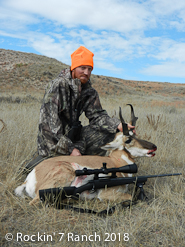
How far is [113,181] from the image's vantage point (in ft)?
8.82

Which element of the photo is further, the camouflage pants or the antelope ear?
the camouflage pants

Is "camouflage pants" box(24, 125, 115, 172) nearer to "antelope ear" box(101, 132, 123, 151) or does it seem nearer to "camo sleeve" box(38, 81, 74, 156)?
"camo sleeve" box(38, 81, 74, 156)

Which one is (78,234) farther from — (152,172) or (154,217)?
(152,172)

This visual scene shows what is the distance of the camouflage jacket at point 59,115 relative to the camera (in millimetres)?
3377

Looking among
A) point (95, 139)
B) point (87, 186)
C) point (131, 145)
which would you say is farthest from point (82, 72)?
point (87, 186)

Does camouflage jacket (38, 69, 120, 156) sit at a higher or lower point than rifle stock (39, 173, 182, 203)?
higher

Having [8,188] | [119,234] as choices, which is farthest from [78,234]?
[8,188]

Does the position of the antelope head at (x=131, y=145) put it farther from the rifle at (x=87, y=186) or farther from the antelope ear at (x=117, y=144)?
the rifle at (x=87, y=186)

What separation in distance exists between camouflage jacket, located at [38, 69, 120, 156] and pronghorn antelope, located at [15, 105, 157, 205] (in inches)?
20.0

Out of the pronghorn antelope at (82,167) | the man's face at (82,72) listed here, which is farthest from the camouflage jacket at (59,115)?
the pronghorn antelope at (82,167)

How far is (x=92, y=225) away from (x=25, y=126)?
3.52 m

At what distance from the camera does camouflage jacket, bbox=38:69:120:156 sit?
11.1ft

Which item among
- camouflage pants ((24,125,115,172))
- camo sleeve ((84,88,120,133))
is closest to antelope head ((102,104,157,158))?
camo sleeve ((84,88,120,133))

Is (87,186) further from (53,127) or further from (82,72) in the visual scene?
(82,72)
